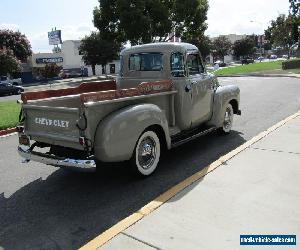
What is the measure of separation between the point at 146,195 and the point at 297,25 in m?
53.3

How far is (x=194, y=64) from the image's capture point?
6984 millimetres

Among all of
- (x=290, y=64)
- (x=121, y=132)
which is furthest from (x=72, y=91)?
(x=290, y=64)

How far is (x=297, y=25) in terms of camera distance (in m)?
51.7

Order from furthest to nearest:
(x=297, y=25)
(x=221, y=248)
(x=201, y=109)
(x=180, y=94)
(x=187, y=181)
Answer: (x=297, y=25) → (x=201, y=109) → (x=180, y=94) → (x=187, y=181) → (x=221, y=248)

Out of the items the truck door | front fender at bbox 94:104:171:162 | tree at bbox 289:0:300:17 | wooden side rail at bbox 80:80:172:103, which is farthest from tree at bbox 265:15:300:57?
front fender at bbox 94:104:171:162

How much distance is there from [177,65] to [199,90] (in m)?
0.67

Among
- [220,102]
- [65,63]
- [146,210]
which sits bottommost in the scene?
[146,210]

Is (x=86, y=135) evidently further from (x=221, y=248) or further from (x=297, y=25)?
(x=297, y=25)

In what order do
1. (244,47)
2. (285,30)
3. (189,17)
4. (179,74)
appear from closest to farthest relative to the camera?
(179,74) < (189,17) < (285,30) < (244,47)

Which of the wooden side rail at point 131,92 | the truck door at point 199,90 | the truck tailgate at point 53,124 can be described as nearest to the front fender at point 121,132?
the wooden side rail at point 131,92

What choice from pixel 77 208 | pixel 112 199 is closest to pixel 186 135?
pixel 112 199

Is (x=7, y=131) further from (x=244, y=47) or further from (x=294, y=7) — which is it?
(x=244, y=47)

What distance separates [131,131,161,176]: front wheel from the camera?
540 centimetres

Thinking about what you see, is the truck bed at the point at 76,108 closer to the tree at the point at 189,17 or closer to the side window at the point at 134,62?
the side window at the point at 134,62
